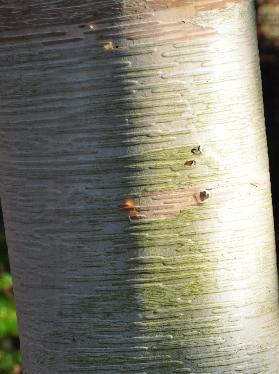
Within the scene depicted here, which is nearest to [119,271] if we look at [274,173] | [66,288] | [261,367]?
[66,288]

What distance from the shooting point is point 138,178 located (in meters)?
1.81

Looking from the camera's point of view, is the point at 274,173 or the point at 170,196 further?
the point at 274,173

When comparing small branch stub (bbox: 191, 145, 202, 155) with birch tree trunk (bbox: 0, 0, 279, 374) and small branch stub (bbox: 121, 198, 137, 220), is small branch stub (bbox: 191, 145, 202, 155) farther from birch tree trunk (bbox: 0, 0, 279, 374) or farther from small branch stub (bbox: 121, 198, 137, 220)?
small branch stub (bbox: 121, 198, 137, 220)

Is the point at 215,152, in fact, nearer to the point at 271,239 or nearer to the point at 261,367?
the point at 271,239

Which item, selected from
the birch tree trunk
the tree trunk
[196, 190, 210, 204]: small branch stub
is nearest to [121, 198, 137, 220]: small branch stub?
the birch tree trunk

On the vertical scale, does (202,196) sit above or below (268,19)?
above

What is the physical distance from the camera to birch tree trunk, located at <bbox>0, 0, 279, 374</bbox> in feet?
5.84

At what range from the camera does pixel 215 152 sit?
184cm

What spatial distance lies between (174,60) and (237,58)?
0.17 meters

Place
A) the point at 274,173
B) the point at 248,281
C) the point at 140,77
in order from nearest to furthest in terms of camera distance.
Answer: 1. the point at 140,77
2. the point at 248,281
3. the point at 274,173

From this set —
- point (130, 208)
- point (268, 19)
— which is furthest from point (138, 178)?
point (268, 19)

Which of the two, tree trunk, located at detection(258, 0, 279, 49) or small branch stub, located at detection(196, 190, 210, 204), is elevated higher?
small branch stub, located at detection(196, 190, 210, 204)

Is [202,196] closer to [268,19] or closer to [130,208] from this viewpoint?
[130,208]

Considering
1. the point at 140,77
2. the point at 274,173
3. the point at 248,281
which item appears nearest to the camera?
the point at 140,77
